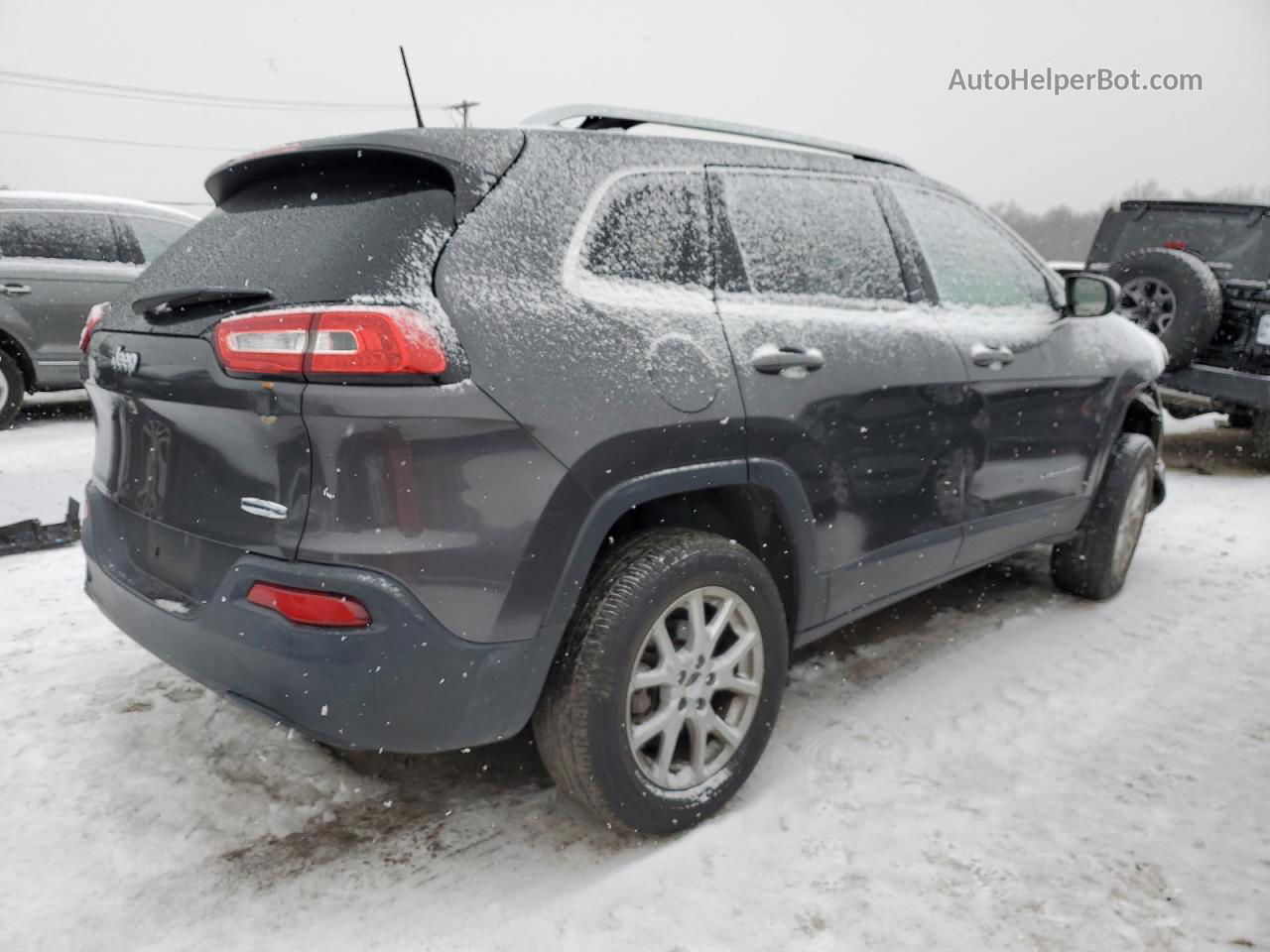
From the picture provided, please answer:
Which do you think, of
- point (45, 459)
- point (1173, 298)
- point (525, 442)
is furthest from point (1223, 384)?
point (45, 459)

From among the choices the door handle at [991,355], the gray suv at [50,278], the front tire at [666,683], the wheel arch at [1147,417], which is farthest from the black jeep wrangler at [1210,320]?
the gray suv at [50,278]

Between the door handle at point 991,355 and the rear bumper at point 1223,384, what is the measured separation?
14.1 ft

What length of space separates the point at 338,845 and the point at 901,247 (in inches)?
95.0

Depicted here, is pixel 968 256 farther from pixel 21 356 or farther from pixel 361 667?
pixel 21 356

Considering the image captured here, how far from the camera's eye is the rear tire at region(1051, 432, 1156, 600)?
4.07 meters

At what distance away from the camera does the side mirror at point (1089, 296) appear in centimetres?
367

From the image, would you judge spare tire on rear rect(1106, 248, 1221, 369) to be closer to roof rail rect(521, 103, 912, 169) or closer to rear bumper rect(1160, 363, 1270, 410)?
rear bumper rect(1160, 363, 1270, 410)

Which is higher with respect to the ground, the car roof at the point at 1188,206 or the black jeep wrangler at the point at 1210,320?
the car roof at the point at 1188,206

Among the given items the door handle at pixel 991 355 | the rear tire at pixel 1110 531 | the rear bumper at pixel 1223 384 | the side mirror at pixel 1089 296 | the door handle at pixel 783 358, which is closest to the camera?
the door handle at pixel 783 358

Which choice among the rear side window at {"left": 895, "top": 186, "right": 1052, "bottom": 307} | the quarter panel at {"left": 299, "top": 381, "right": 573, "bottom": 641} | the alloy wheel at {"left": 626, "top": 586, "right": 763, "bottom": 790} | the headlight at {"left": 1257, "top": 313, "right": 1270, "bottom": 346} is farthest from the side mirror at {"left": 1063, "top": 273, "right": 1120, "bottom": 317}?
the headlight at {"left": 1257, "top": 313, "right": 1270, "bottom": 346}

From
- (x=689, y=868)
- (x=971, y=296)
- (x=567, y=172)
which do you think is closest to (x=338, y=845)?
(x=689, y=868)

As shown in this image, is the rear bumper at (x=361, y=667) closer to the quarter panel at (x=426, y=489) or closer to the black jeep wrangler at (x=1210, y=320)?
the quarter panel at (x=426, y=489)

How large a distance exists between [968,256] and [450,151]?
208cm

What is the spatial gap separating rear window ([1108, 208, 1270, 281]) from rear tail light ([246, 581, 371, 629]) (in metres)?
7.84
